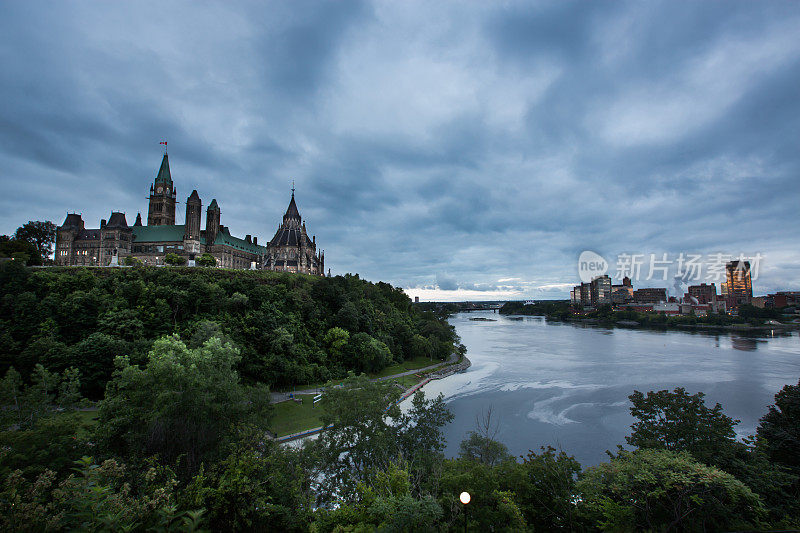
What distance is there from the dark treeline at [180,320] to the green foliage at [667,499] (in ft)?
84.3

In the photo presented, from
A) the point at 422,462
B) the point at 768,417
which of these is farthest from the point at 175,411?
the point at 768,417

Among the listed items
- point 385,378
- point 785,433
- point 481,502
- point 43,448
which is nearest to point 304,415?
point 385,378

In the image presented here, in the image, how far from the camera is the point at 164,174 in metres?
73.2

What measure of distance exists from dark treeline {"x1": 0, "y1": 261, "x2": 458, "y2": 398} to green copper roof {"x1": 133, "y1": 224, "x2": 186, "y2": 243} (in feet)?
102

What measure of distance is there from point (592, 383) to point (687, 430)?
27577mm

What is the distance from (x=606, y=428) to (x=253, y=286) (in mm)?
38089

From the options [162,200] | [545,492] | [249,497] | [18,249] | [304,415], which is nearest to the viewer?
[249,497]

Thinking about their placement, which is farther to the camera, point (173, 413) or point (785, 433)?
point (785, 433)

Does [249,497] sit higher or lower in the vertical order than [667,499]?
higher

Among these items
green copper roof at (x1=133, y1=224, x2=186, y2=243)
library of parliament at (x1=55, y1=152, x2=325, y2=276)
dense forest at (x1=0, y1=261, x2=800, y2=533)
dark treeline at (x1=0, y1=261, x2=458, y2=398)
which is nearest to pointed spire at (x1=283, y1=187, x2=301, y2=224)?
library of parliament at (x1=55, y1=152, x2=325, y2=276)

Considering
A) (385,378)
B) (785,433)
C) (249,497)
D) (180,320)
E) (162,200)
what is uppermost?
(162,200)

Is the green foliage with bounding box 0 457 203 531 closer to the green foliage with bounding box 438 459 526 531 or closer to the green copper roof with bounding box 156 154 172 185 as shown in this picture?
the green foliage with bounding box 438 459 526 531

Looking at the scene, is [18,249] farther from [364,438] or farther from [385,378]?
[364,438]

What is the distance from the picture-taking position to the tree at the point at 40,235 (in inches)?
2089
